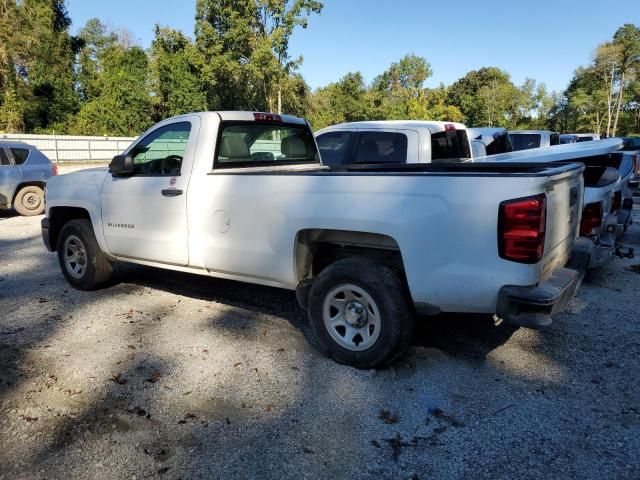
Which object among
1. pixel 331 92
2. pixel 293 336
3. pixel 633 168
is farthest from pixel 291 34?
pixel 293 336

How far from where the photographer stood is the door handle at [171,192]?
459cm

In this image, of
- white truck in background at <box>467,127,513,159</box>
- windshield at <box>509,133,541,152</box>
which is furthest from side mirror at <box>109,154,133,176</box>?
windshield at <box>509,133,541,152</box>

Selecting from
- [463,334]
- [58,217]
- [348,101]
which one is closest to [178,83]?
[348,101]

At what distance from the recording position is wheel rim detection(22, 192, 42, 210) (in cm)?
1204

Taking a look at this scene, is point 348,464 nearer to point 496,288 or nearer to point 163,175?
point 496,288

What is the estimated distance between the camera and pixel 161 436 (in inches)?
118

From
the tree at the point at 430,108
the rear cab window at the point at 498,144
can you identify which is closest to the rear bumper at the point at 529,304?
the rear cab window at the point at 498,144

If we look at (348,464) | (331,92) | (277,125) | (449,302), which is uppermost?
(331,92)

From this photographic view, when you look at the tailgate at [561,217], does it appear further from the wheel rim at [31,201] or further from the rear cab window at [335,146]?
the wheel rim at [31,201]

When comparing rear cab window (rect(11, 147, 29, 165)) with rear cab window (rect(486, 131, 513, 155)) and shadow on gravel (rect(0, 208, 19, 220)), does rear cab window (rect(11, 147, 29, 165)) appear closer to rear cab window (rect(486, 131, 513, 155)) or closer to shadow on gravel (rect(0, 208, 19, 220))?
shadow on gravel (rect(0, 208, 19, 220))

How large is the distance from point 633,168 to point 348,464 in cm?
656

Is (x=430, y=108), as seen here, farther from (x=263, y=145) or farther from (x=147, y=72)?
(x=263, y=145)

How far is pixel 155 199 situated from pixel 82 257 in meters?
1.60

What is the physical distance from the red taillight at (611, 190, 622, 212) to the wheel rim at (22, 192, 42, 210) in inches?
475
